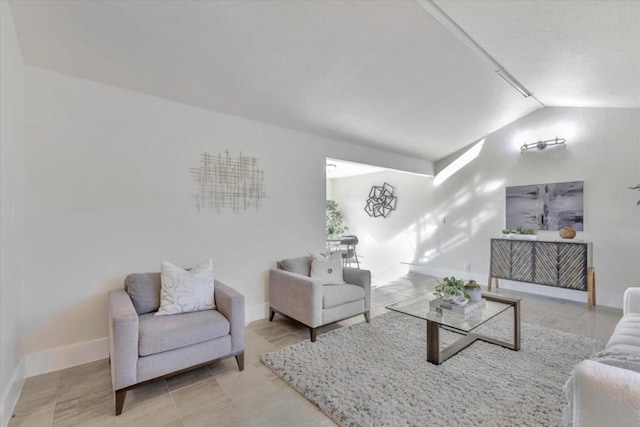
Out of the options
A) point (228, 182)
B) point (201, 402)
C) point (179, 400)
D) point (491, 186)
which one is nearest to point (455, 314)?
point (201, 402)

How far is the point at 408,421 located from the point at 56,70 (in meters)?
3.61

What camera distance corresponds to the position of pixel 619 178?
13.0 feet

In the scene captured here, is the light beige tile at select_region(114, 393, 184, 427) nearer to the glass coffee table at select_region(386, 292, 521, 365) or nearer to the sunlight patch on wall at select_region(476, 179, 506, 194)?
the glass coffee table at select_region(386, 292, 521, 365)

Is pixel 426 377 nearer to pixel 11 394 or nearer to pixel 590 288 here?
pixel 11 394

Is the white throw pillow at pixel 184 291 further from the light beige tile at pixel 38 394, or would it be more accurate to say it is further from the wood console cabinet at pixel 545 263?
the wood console cabinet at pixel 545 263

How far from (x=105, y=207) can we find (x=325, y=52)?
2.35m

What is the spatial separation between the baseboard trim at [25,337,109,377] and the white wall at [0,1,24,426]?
13cm

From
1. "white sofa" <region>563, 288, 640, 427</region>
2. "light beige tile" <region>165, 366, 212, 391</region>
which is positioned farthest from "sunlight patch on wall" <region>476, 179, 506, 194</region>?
"light beige tile" <region>165, 366, 212, 391</region>

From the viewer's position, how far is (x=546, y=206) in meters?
4.55

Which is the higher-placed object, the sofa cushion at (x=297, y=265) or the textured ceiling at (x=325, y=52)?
the textured ceiling at (x=325, y=52)

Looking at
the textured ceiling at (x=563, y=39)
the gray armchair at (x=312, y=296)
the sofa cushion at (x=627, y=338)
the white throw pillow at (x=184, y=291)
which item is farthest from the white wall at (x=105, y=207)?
the sofa cushion at (x=627, y=338)

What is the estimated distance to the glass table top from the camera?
2334mm

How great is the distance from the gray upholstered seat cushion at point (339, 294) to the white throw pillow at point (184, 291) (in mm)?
1078

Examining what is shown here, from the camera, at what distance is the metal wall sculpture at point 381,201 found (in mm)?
6793
